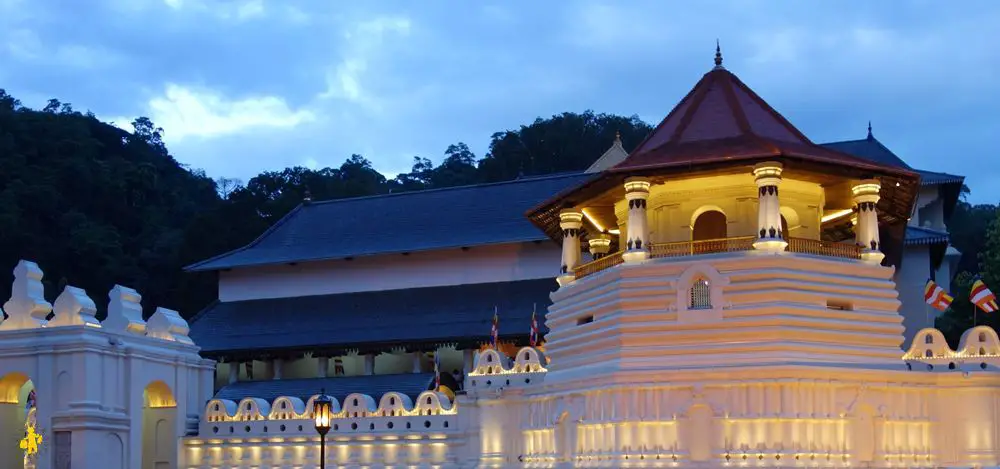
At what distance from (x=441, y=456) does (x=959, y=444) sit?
466 inches

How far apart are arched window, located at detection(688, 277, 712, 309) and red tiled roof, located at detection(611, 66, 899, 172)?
8.14ft

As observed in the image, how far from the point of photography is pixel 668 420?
91.1 feet

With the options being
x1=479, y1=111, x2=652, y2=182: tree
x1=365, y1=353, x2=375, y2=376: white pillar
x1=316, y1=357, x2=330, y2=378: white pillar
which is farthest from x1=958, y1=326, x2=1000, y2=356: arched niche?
x1=479, y1=111, x2=652, y2=182: tree

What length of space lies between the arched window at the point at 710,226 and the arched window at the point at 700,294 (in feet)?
7.74

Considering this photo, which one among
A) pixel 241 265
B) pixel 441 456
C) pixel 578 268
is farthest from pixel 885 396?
pixel 241 265

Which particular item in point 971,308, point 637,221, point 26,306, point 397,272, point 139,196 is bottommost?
point 26,306

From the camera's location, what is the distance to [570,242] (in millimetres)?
32438

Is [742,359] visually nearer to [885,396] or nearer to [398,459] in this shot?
[885,396]

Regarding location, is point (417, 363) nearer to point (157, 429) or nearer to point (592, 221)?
point (157, 429)

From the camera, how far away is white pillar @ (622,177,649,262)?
29.1 m

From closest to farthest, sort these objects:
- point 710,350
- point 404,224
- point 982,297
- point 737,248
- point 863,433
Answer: point 863,433, point 710,350, point 737,248, point 982,297, point 404,224

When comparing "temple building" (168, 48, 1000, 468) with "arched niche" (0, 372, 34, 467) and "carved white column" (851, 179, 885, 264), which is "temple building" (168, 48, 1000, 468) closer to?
"carved white column" (851, 179, 885, 264)

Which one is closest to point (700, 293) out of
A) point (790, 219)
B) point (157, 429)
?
point (790, 219)

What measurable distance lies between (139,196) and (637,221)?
52.0 m
